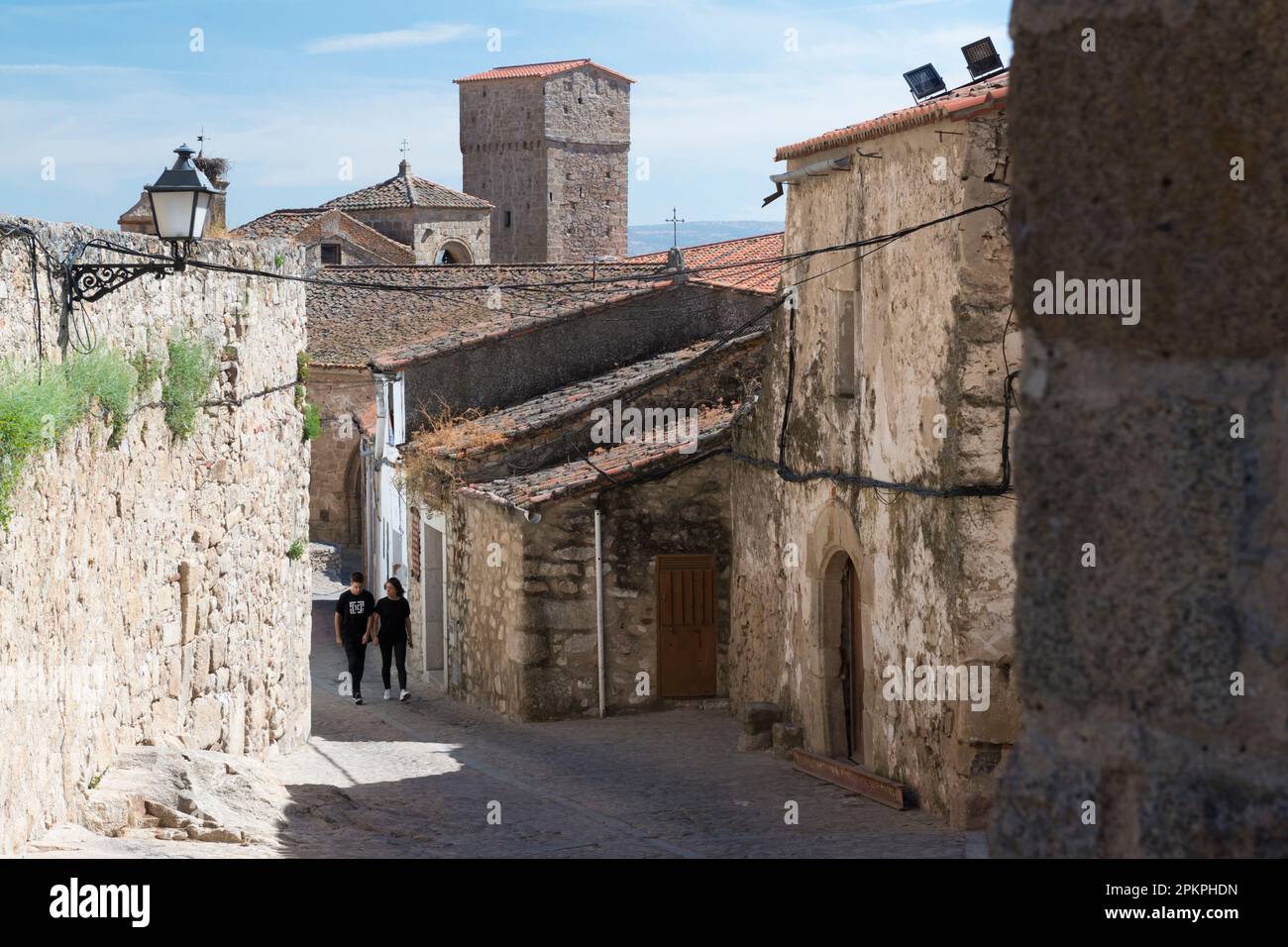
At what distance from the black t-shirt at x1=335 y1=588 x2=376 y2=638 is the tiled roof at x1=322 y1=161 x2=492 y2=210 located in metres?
28.2

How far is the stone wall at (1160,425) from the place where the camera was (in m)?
1.64

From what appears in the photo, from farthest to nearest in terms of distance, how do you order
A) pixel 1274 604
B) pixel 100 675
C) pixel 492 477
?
pixel 492 477 < pixel 100 675 < pixel 1274 604

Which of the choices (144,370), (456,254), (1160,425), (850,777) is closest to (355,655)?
(850,777)

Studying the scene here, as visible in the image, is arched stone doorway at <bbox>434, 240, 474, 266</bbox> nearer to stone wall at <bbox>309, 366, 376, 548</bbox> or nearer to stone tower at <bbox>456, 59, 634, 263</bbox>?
stone tower at <bbox>456, 59, 634, 263</bbox>

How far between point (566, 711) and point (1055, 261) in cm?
1433

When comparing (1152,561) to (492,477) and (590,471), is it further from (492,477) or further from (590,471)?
(492,477)

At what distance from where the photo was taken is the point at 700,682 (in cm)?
1608

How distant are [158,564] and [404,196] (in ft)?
122

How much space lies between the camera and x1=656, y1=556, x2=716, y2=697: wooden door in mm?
15883

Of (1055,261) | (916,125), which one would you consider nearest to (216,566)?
A: (916,125)

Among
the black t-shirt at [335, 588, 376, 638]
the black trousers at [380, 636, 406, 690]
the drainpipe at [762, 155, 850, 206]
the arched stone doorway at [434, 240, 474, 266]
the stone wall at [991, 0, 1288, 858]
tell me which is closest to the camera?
the stone wall at [991, 0, 1288, 858]

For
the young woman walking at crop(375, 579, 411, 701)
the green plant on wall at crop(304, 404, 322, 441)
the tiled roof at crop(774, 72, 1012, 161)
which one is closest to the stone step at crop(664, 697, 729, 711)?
the young woman walking at crop(375, 579, 411, 701)

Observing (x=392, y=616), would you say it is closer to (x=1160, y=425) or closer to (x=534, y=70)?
(x=1160, y=425)

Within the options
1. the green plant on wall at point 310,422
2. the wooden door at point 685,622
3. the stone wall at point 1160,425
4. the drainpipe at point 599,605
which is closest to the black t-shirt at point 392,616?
the drainpipe at point 599,605
